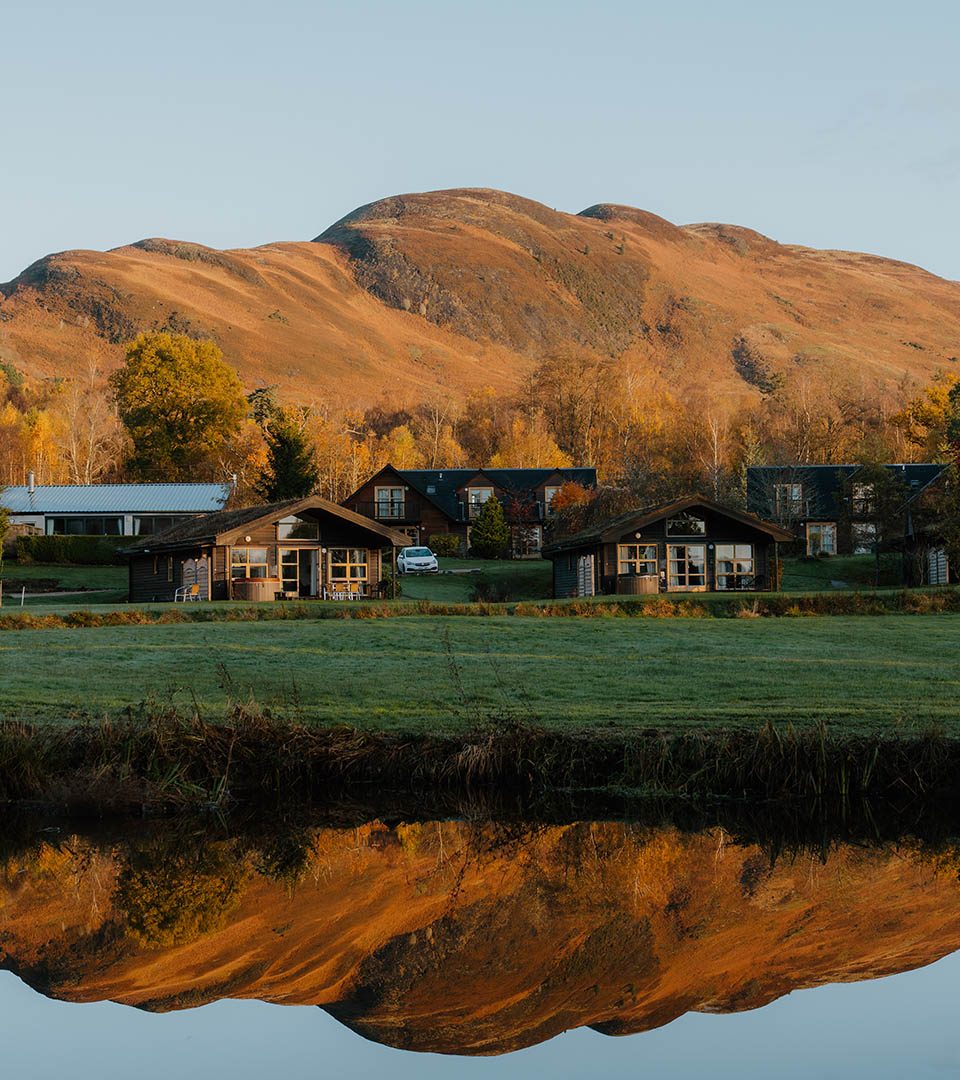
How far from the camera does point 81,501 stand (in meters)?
81.8

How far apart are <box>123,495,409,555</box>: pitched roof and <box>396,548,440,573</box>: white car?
1210 cm

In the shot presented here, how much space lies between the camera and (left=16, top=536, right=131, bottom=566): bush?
225ft

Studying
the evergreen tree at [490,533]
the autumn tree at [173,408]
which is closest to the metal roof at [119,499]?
the autumn tree at [173,408]

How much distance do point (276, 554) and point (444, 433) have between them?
8372 centimetres

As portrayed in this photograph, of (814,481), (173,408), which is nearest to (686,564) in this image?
(814,481)

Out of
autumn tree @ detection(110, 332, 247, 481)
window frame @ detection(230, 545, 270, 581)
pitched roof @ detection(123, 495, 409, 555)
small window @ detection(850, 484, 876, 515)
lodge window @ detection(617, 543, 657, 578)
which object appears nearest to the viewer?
pitched roof @ detection(123, 495, 409, 555)

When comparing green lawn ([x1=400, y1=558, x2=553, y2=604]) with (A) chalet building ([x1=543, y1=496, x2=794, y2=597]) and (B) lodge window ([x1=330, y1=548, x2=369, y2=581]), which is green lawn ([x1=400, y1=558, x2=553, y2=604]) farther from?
(A) chalet building ([x1=543, y1=496, x2=794, y2=597])

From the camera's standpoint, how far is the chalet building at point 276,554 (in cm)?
5044

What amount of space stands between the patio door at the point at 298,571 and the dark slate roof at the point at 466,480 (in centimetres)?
3352

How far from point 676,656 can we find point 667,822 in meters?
11.5

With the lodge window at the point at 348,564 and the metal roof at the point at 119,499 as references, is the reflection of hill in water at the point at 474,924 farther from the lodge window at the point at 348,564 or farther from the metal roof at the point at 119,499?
the metal roof at the point at 119,499

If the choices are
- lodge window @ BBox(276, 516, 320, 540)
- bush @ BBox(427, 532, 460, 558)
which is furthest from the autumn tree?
lodge window @ BBox(276, 516, 320, 540)

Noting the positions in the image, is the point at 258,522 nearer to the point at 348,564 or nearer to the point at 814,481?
the point at 348,564

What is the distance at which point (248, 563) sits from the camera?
51.2m
